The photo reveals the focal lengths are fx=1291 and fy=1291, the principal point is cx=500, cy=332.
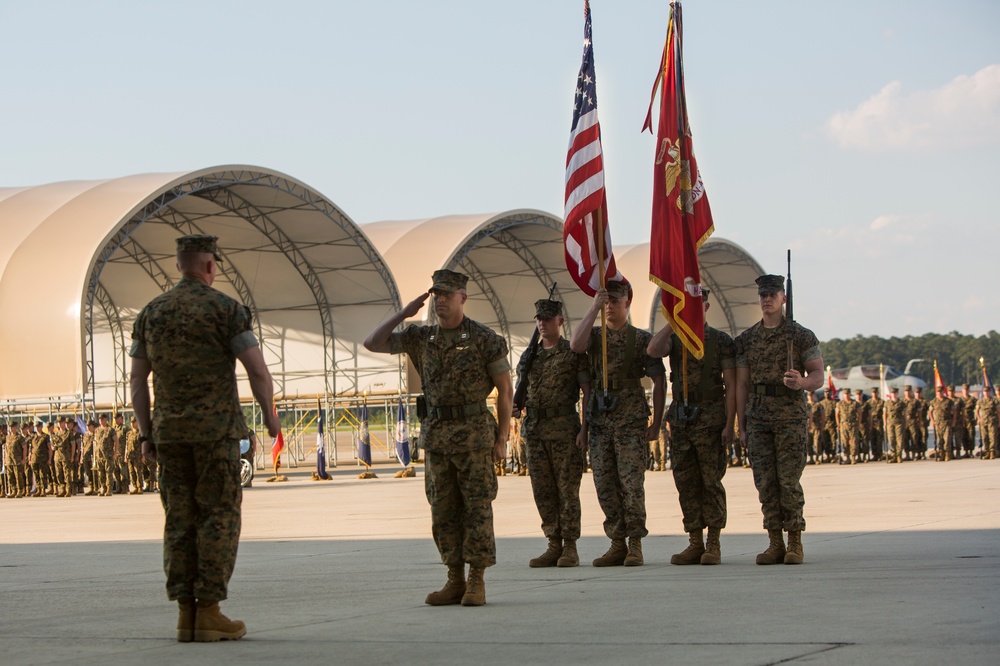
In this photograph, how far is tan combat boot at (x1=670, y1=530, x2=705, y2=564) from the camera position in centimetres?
809

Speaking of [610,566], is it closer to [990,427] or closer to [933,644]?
[933,644]

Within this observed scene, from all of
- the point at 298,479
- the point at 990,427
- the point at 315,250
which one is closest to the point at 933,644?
the point at 990,427

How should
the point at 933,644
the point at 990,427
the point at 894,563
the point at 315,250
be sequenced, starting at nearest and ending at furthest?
the point at 933,644 < the point at 894,563 < the point at 990,427 < the point at 315,250

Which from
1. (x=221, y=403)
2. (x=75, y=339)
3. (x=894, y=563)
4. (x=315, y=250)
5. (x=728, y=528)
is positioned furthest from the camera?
(x=315, y=250)

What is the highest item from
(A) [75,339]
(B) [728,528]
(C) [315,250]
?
(C) [315,250]

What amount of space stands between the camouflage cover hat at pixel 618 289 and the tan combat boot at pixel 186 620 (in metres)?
3.96

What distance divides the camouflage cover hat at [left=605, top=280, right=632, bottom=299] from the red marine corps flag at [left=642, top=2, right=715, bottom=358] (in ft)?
1.12

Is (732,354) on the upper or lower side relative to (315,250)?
lower

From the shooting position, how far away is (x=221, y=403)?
5.48 metres

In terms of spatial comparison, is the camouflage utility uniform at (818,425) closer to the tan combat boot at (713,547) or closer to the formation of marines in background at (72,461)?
the formation of marines in background at (72,461)

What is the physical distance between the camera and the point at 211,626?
5.27m

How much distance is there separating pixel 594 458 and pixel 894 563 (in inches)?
77.7

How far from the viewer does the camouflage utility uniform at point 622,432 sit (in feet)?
26.7

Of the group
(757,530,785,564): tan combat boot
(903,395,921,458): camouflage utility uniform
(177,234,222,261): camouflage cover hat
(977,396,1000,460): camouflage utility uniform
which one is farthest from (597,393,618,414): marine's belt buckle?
(903,395,921,458): camouflage utility uniform
